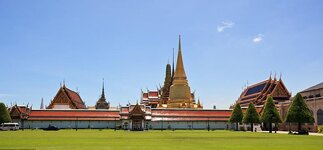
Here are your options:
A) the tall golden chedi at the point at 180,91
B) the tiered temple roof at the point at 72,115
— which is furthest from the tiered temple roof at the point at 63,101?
the tall golden chedi at the point at 180,91

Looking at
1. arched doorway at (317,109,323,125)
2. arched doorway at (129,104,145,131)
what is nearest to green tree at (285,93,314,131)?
arched doorway at (317,109,323,125)

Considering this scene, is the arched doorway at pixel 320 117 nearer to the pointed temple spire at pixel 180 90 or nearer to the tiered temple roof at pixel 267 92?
the tiered temple roof at pixel 267 92

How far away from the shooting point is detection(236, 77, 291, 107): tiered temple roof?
300 ft

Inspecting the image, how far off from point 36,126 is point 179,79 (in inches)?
1764

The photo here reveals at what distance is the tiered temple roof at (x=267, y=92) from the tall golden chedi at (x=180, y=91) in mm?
16807

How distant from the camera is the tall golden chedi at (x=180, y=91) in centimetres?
10719

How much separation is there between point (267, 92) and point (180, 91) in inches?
1056

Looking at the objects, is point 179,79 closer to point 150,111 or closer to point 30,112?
point 150,111

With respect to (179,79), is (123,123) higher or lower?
lower

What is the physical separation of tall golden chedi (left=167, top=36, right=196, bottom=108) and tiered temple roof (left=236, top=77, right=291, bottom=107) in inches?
662

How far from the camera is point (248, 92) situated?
108 meters

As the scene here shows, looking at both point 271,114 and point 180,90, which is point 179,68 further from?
point 271,114

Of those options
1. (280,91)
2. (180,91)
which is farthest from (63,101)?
(280,91)

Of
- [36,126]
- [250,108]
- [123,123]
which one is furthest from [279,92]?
[36,126]
